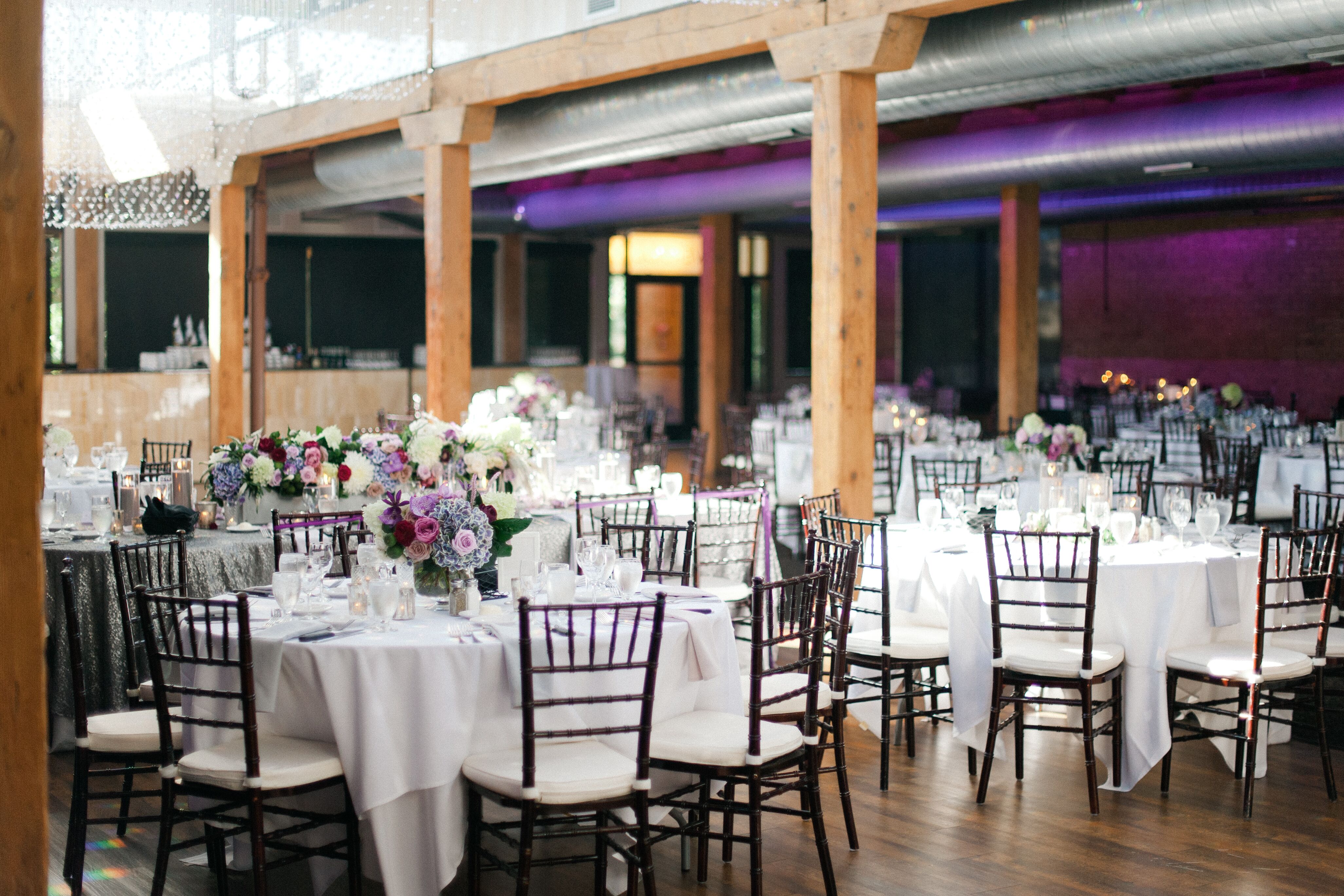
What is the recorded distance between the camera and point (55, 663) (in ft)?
18.7

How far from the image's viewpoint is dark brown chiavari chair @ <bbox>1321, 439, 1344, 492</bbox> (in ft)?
30.3

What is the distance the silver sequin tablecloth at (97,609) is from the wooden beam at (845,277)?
125 inches

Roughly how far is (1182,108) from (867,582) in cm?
588

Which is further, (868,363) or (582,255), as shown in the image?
(582,255)

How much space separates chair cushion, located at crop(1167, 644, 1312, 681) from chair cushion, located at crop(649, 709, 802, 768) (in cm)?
171

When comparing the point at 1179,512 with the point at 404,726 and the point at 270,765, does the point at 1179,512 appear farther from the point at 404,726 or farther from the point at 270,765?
the point at 270,765

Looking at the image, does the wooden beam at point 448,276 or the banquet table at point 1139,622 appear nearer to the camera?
the banquet table at point 1139,622

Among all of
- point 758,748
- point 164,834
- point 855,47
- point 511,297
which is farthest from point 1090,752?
point 511,297

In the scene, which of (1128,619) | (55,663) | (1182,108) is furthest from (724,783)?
(1182,108)

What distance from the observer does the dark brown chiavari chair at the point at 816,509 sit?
18.1 feet

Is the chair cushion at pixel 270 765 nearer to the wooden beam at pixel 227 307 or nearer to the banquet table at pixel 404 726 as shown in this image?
the banquet table at pixel 404 726

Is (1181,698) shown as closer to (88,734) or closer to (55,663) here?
(88,734)

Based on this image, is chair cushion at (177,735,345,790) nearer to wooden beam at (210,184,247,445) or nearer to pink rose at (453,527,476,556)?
pink rose at (453,527,476,556)

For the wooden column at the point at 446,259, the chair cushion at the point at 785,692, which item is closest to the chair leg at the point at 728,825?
the chair cushion at the point at 785,692
